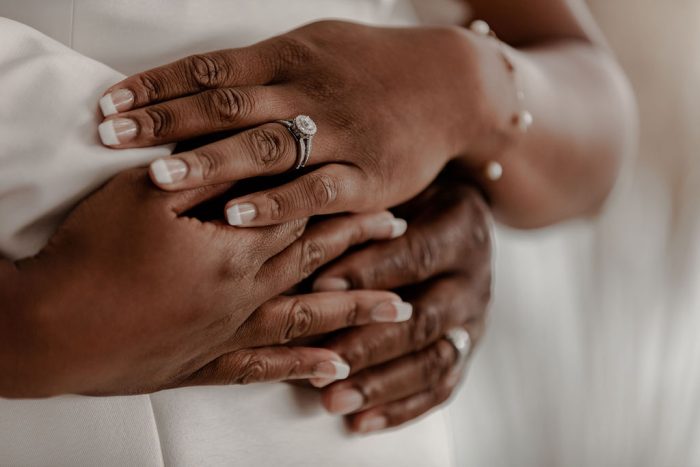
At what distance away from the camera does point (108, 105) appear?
1.90 feet

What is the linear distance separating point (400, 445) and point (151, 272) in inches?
15.9

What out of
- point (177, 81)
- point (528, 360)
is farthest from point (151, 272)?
point (528, 360)

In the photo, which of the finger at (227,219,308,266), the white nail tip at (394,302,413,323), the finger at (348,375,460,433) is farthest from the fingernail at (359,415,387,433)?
the finger at (227,219,308,266)

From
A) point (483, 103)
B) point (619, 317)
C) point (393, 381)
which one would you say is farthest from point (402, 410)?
point (619, 317)

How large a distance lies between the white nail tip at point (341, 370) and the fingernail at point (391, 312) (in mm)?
58

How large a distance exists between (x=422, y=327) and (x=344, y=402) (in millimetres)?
131

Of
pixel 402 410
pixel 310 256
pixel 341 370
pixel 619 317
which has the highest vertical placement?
pixel 310 256

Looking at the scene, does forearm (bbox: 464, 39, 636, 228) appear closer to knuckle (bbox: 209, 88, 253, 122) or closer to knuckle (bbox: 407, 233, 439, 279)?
knuckle (bbox: 407, 233, 439, 279)

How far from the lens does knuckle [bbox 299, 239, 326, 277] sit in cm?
69

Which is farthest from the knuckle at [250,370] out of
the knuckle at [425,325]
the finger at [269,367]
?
the knuckle at [425,325]

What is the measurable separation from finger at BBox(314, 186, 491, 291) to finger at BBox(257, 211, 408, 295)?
0.06 feet

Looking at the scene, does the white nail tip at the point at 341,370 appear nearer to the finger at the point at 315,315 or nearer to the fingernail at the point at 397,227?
the finger at the point at 315,315

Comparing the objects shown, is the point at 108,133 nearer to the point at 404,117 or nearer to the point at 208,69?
the point at 208,69

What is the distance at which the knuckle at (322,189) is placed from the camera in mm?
647
